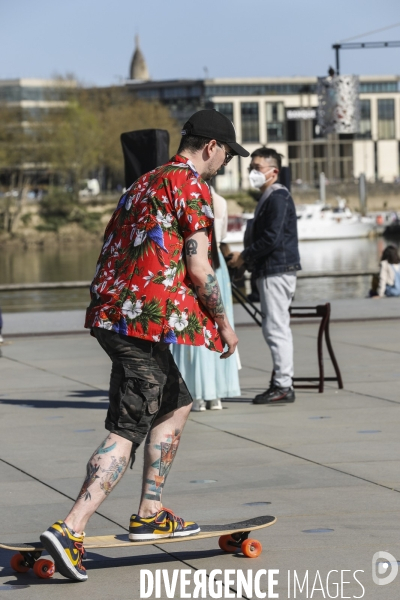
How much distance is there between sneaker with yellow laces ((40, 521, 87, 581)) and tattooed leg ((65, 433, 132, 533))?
2.0 inches

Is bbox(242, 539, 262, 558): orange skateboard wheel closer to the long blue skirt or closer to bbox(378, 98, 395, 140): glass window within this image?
the long blue skirt

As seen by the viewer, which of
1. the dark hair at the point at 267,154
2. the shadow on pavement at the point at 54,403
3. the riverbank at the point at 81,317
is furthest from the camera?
the riverbank at the point at 81,317

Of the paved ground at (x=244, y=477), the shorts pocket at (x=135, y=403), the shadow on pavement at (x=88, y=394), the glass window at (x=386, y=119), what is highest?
the glass window at (x=386, y=119)

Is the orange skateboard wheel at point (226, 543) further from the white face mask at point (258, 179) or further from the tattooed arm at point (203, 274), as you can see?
the white face mask at point (258, 179)

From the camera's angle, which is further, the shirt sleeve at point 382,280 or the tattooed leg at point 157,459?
the shirt sleeve at point 382,280

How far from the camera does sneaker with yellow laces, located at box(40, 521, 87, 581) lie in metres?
4.29

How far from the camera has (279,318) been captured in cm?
864

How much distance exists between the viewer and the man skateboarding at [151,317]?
455 centimetres

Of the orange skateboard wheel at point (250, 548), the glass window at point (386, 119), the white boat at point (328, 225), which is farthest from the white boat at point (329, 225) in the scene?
the orange skateboard wheel at point (250, 548)

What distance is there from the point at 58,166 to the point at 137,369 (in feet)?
344

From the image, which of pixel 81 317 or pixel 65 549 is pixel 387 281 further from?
pixel 65 549

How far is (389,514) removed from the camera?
530cm

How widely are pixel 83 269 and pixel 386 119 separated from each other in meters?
86.6

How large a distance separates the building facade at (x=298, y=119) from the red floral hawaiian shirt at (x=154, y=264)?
123m
